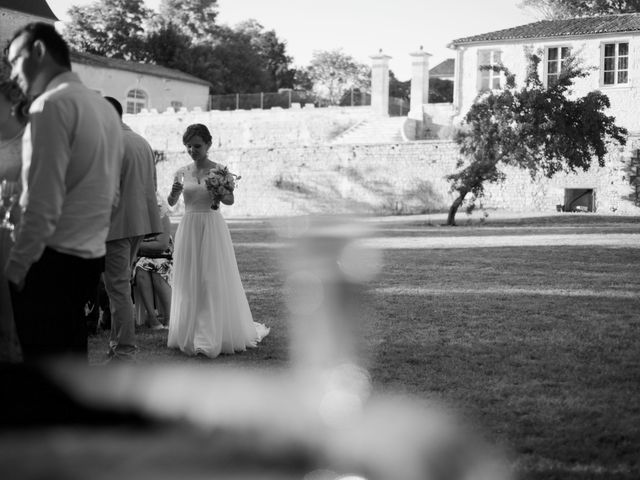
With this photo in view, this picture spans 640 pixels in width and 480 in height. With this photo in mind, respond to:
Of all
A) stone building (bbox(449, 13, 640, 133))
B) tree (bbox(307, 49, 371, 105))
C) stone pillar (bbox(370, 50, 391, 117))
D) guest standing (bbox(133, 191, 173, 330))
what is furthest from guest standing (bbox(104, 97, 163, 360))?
tree (bbox(307, 49, 371, 105))

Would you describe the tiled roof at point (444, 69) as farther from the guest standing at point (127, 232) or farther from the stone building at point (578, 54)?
the guest standing at point (127, 232)

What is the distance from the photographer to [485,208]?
3347 cm

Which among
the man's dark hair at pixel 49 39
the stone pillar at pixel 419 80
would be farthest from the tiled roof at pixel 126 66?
the man's dark hair at pixel 49 39

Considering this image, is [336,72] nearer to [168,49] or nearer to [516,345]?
[168,49]

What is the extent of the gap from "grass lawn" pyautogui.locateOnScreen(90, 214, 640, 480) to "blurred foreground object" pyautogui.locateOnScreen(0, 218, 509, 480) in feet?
1.36

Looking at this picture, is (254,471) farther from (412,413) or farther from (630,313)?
(630,313)

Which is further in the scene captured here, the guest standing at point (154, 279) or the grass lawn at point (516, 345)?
the guest standing at point (154, 279)

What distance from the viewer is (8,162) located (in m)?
Answer: 4.77

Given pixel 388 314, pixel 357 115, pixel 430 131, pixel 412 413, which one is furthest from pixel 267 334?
pixel 357 115

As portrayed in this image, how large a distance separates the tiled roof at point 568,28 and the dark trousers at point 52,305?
33448mm

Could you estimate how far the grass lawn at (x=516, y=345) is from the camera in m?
4.29

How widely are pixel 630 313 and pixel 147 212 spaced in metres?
5.54

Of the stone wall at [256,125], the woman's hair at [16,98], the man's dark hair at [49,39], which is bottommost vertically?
the woman's hair at [16,98]

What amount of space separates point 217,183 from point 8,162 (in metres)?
2.57
